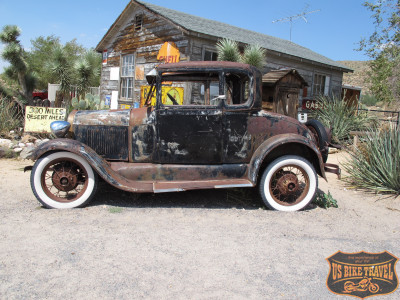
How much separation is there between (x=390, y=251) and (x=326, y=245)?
0.60 metres

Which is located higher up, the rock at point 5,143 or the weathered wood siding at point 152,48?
the weathered wood siding at point 152,48

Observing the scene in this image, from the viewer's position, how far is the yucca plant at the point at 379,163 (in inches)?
197

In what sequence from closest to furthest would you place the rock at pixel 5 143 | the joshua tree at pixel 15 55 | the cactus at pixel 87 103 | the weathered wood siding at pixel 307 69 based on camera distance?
the rock at pixel 5 143 → the cactus at pixel 87 103 → the weathered wood siding at pixel 307 69 → the joshua tree at pixel 15 55

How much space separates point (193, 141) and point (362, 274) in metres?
2.38

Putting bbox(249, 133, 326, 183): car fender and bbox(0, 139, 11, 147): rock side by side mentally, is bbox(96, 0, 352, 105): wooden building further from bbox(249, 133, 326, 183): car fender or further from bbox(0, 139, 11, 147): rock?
bbox(249, 133, 326, 183): car fender

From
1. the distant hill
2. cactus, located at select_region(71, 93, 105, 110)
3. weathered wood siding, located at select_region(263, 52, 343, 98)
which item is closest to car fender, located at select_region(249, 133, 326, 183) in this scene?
cactus, located at select_region(71, 93, 105, 110)

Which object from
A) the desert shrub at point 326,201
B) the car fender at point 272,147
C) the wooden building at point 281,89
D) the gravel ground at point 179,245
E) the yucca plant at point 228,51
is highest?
the yucca plant at point 228,51

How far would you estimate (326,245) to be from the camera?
3.22 meters

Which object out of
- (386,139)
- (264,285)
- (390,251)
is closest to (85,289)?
(264,285)

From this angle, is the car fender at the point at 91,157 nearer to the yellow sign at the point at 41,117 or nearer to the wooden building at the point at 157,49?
the yellow sign at the point at 41,117

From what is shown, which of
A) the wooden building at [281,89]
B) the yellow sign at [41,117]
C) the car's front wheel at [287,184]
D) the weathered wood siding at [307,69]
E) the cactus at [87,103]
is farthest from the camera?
the weathered wood siding at [307,69]

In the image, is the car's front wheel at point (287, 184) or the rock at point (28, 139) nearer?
the car's front wheel at point (287, 184)

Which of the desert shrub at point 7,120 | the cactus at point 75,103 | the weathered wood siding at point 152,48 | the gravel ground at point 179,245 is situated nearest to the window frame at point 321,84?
the weathered wood siding at point 152,48

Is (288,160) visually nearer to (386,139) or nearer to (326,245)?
(326,245)
